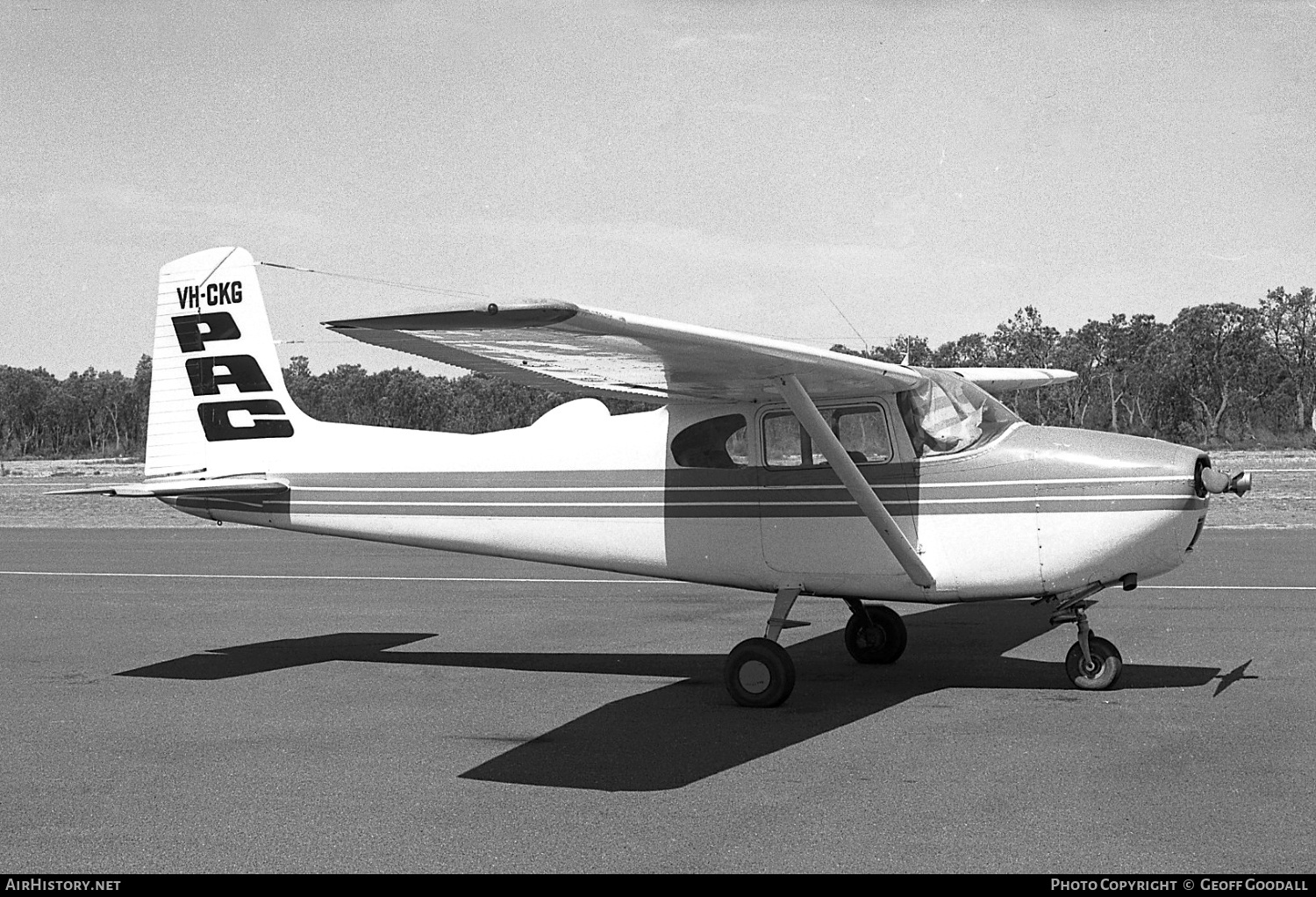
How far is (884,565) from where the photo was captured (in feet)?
26.5

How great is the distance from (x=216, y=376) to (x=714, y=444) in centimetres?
449

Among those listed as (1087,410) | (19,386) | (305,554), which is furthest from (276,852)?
(19,386)

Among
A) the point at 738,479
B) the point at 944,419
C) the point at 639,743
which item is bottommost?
the point at 639,743

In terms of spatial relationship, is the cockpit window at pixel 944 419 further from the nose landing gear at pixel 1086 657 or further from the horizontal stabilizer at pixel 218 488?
the horizontal stabilizer at pixel 218 488

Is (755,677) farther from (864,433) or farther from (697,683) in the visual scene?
(864,433)

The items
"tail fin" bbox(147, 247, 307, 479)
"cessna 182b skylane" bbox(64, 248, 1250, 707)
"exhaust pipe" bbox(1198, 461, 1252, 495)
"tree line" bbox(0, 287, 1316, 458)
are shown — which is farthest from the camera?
"tree line" bbox(0, 287, 1316, 458)

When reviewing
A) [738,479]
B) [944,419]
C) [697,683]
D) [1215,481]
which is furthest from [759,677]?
[1215,481]

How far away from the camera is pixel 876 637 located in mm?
9234

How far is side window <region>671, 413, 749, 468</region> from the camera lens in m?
8.59

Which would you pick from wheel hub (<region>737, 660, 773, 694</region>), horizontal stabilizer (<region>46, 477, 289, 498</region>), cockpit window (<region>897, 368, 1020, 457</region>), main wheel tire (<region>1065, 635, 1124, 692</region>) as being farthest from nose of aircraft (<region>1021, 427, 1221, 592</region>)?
horizontal stabilizer (<region>46, 477, 289, 498</region>)

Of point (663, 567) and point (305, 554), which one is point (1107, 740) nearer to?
point (663, 567)

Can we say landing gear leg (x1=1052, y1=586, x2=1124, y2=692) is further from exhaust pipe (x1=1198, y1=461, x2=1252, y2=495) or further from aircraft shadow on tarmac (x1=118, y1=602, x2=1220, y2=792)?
exhaust pipe (x1=1198, y1=461, x2=1252, y2=495)

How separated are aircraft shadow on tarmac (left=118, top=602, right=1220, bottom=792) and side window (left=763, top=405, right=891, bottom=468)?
1543mm

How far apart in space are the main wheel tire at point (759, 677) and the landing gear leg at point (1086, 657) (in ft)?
5.77
